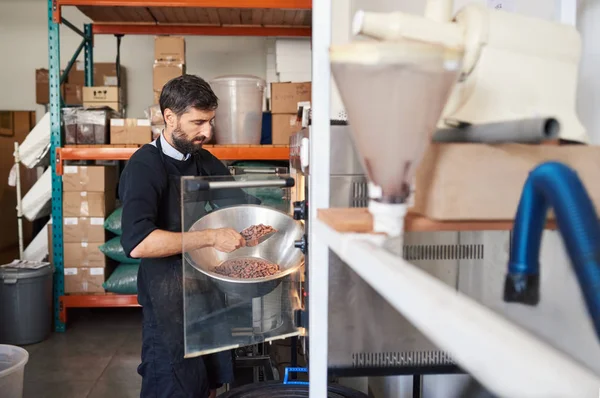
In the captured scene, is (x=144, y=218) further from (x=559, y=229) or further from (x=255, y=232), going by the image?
(x=559, y=229)

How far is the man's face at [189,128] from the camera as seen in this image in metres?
1.86

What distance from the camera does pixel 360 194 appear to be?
3.43 feet

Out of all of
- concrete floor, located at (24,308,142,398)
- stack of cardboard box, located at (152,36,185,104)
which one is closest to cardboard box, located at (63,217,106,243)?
concrete floor, located at (24,308,142,398)

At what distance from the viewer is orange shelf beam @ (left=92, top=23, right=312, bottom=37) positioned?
370cm

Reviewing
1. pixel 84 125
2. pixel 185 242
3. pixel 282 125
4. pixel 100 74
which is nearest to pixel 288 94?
pixel 282 125

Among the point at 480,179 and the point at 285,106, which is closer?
the point at 480,179

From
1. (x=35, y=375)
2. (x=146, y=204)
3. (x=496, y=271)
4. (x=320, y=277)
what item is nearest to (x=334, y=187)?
(x=320, y=277)

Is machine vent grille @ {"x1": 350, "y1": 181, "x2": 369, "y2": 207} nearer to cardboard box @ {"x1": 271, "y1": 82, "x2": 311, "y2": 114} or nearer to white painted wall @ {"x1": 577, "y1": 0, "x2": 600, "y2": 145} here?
white painted wall @ {"x1": 577, "y1": 0, "x2": 600, "y2": 145}

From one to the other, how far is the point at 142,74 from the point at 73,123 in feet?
5.92

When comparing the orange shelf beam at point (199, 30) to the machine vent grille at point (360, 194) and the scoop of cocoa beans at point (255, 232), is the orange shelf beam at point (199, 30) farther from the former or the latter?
the machine vent grille at point (360, 194)

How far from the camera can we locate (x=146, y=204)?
167cm

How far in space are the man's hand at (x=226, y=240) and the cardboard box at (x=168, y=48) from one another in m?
2.32

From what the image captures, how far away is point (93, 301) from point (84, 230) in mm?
508

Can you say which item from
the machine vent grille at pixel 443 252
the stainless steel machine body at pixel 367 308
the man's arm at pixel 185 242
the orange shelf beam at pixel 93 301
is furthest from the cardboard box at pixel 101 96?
the machine vent grille at pixel 443 252
